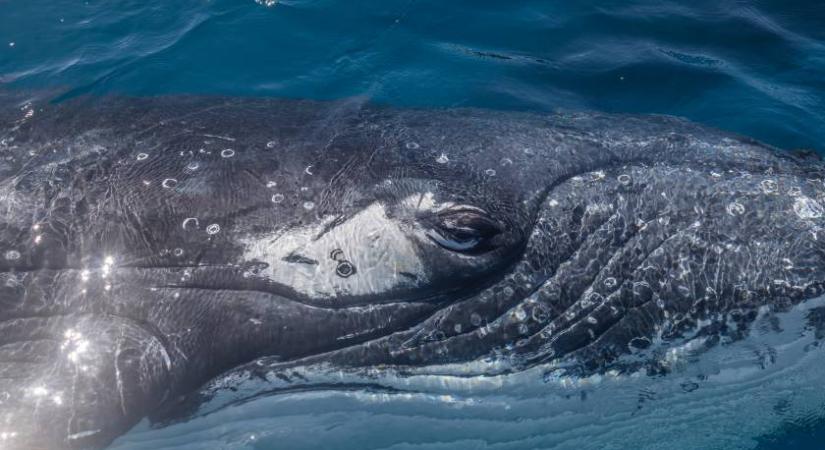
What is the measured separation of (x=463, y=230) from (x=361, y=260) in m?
1.09

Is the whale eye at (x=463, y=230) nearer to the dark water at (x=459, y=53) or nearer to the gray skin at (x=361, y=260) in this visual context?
the gray skin at (x=361, y=260)

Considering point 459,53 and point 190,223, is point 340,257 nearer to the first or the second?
point 190,223

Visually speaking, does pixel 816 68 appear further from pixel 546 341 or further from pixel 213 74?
pixel 213 74

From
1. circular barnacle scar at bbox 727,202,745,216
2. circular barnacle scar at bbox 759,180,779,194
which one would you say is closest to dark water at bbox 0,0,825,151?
circular barnacle scar at bbox 759,180,779,194

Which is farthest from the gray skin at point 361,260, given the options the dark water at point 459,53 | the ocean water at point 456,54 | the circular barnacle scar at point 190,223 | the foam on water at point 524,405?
the dark water at point 459,53

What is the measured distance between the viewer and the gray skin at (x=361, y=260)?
684 cm

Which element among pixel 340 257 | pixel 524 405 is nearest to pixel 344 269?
pixel 340 257

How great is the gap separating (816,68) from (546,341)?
10225 millimetres

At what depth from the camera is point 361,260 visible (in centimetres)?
711

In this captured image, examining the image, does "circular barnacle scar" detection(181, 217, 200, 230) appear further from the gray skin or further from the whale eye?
the whale eye

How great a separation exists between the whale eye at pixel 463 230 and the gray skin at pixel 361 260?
2cm

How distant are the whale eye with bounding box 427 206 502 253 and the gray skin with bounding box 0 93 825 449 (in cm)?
2

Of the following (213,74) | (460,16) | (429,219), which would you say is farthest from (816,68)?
(213,74)

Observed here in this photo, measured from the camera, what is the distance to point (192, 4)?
15.1 metres
